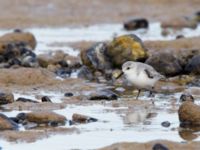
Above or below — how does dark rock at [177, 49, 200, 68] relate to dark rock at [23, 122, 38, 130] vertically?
above

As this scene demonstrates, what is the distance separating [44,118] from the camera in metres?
11.8

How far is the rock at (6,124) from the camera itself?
1124cm

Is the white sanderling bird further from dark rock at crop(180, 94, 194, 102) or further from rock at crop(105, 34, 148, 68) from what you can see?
rock at crop(105, 34, 148, 68)

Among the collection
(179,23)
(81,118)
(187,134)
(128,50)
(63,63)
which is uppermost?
(179,23)

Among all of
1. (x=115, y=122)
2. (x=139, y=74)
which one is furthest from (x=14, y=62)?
(x=115, y=122)

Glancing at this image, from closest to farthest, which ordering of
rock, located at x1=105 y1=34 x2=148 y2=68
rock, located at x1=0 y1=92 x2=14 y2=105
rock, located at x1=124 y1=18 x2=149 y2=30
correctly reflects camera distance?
1. rock, located at x1=0 y1=92 x2=14 y2=105
2. rock, located at x1=105 y1=34 x2=148 y2=68
3. rock, located at x1=124 y1=18 x2=149 y2=30

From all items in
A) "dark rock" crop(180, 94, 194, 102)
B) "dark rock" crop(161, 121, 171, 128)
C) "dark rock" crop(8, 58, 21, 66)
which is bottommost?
"dark rock" crop(161, 121, 171, 128)

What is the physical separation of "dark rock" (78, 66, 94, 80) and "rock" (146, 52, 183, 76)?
127 centimetres

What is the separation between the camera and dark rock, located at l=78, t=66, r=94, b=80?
16.7 metres

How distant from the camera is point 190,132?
36.8ft

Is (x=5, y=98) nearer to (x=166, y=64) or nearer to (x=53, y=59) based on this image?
(x=166, y=64)

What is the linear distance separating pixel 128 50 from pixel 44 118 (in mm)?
5753

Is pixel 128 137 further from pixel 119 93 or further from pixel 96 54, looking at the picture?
pixel 96 54

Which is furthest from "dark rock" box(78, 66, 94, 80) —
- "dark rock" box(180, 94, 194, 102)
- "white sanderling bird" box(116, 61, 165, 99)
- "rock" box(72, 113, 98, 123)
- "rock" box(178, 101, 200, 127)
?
"rock" box(178, 101, 200, 127)
